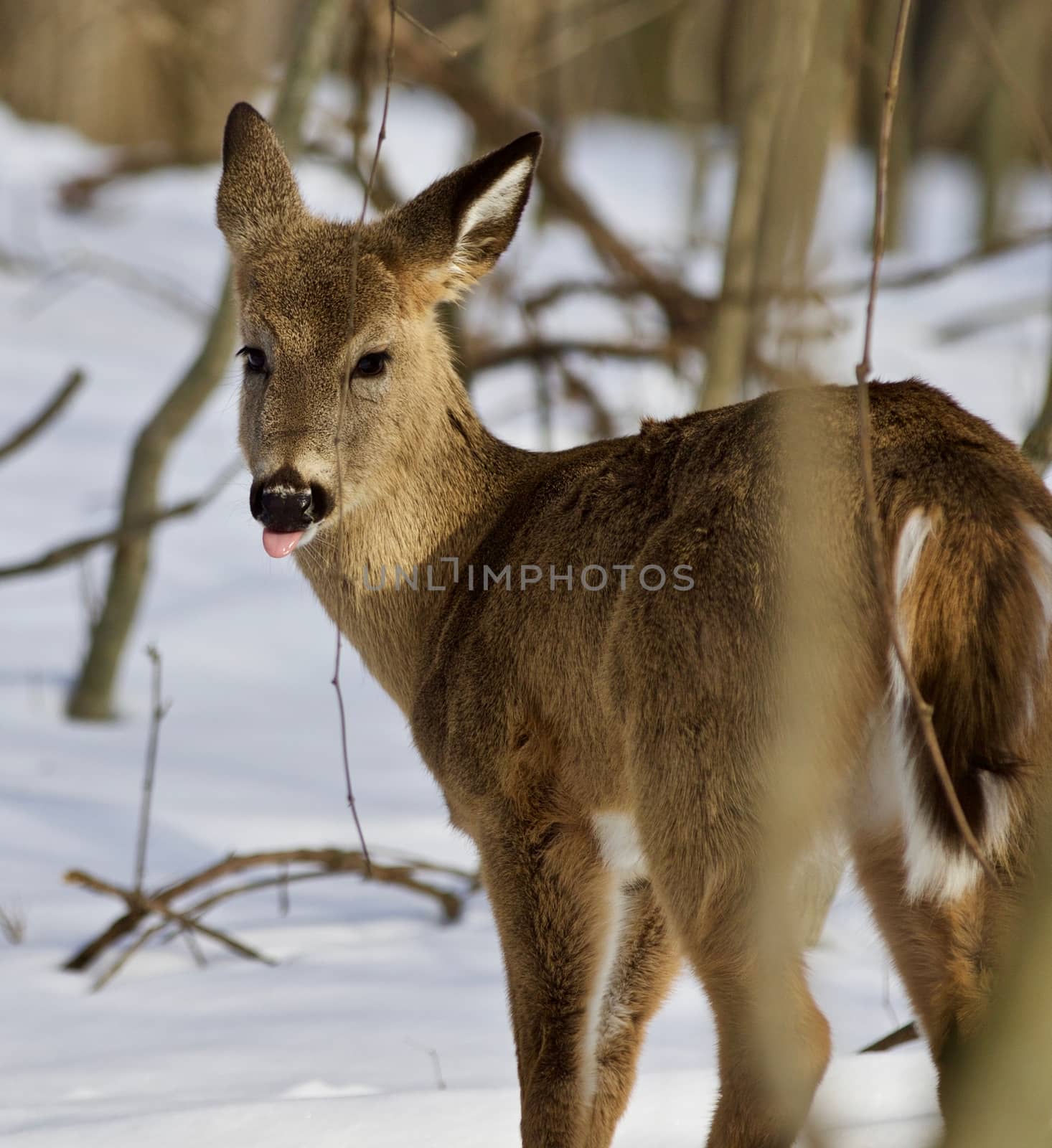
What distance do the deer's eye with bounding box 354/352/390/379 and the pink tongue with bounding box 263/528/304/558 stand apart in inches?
21.3

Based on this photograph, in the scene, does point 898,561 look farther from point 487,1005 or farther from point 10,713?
point 10,713

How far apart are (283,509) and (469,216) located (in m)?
1.06

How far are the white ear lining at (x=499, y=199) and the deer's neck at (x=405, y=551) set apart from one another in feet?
1.83

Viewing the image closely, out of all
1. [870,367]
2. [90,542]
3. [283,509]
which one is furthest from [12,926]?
[870,367]

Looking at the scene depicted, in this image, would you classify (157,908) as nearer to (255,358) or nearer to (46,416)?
(255,358)

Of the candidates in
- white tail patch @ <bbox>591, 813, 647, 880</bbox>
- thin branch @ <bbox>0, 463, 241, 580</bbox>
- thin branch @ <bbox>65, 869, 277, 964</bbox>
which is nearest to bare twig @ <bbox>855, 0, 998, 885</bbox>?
white tail patch @ <bbox>591, 813, 647, 880</bbox>

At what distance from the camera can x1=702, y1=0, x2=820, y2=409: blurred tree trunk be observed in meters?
6.50

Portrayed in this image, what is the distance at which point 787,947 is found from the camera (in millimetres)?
3023

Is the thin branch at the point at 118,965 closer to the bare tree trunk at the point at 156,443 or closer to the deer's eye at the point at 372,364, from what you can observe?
the deer's eye at the point at 372,364

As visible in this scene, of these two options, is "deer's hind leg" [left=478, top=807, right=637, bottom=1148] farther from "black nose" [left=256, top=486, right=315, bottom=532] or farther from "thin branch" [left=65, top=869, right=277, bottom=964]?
"thin branch" [left=65, top=869, right=277, bottom=964]

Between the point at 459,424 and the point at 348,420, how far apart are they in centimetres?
43

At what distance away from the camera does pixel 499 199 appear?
4.35m

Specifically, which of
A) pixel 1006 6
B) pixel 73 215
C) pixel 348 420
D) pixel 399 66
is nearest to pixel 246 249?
pixel 348 420

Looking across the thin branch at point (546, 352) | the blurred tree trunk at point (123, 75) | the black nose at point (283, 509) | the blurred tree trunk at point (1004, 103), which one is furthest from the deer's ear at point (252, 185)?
the blurred tree trunk at point (1004, 103)
